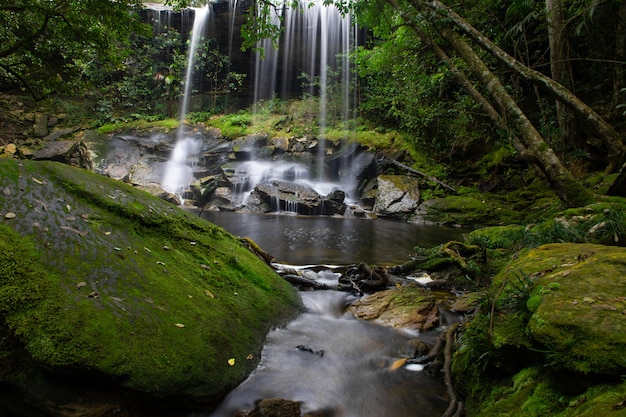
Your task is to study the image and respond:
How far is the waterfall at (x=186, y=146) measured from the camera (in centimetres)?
1808

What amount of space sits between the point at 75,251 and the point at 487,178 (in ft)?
48.5

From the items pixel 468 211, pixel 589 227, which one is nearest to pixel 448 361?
pixel 589 227

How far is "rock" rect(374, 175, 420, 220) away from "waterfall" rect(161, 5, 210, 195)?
34.1 feet

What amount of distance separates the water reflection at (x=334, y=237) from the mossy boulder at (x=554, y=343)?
458cm

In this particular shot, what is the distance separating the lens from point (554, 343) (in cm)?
164

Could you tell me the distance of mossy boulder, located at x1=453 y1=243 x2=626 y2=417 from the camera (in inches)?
57.2

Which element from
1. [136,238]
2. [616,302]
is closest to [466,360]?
[616,302]

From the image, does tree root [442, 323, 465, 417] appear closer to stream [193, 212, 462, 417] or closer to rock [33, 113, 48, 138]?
stream [193, 212, 462, 417]

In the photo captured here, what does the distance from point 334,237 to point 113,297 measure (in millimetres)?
7872

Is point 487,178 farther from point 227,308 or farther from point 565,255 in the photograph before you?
point 227,308

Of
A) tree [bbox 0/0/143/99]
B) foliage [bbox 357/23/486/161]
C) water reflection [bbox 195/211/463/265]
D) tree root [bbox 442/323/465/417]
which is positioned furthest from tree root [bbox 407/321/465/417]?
foliage [bbox 357/23/486/161]

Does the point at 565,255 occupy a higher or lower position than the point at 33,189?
lower

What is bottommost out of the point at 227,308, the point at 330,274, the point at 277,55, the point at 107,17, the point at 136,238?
the point at 330,274

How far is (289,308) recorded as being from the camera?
12.6ft
